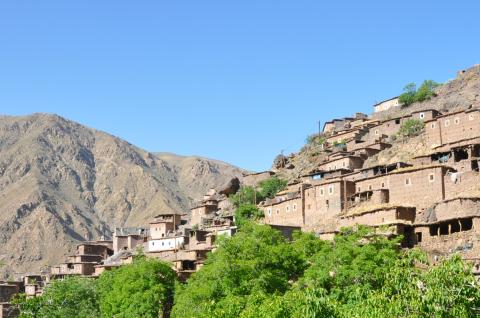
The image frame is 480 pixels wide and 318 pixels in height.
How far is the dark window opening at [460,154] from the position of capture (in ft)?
168

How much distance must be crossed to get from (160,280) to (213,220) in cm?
1823

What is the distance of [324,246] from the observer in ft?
142

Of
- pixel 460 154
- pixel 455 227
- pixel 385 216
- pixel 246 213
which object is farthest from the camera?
pixel 246 213

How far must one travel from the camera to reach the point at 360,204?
52.8m

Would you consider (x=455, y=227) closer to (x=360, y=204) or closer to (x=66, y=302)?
(x=360, y=204)

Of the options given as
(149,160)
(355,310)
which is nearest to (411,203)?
(355,310)

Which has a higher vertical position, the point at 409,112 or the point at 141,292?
the point at 409,112

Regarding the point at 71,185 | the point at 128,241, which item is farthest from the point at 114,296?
the point at 71,185

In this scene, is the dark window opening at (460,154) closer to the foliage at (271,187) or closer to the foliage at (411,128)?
the foliage at (411,128)

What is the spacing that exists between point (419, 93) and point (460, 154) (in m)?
22.2

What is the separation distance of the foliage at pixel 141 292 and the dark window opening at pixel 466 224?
736 inches

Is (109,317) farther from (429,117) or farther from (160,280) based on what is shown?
(429,117)

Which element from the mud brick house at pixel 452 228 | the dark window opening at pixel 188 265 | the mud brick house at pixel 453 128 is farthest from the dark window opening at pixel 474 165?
the dark window opening at pixel 188 265

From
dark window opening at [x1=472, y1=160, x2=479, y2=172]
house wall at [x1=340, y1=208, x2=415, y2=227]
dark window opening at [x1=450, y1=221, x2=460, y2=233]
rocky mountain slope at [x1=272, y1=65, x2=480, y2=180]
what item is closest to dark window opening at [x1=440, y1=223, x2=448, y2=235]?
dark window opening at [x1=450, y1=221, x2=460, y2=233]
